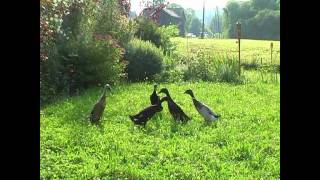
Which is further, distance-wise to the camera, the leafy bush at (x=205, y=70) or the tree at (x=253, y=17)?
the tree at (x=253, y=17)

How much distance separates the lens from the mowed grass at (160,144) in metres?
3.91

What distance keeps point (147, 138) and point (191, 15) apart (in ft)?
89.7

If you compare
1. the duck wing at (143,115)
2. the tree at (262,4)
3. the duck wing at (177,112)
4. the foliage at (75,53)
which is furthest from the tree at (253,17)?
the duck wing at (143,115)

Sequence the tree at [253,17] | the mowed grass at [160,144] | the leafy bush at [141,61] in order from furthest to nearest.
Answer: the tree at [253,17] < the leafy bush at [141,61] < the mowed grass at [160,144]

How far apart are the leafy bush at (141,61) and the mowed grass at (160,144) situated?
290 cm

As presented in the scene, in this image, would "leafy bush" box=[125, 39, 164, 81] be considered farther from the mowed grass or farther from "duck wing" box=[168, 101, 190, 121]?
"duck wing" box=[168, 101, 190, 121]

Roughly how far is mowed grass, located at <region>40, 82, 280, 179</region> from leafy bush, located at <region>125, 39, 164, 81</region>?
9.53ft

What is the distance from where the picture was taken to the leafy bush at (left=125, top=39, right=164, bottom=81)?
33.7ft

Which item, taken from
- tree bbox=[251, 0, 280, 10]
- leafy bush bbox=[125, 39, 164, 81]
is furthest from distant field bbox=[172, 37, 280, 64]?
tree bbox=[251, 0, 280, 10]

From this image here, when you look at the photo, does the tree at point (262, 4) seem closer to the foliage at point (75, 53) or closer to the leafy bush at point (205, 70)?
the leafy bush at point (205, 70)

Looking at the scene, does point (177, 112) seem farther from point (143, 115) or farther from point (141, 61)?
point (141, 61)

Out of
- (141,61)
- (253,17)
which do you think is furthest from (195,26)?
(141,61)
